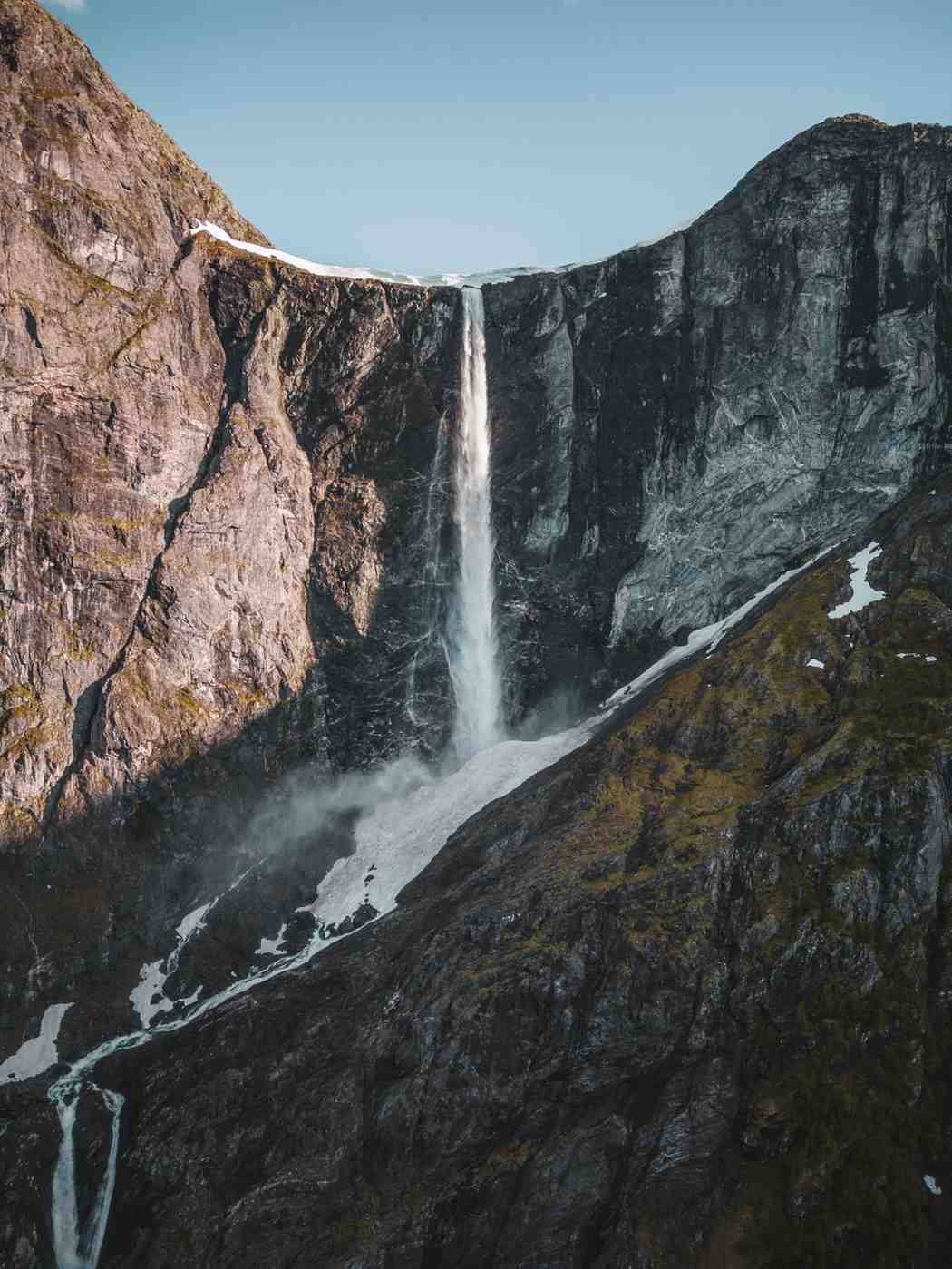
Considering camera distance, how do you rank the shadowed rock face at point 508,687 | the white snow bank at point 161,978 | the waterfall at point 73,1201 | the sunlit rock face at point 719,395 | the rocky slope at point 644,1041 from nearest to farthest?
1. the rocky slope at point 644,1041
2. the shadowed rock face at point 508,687
3. the waterfall at point 73,1201
4. the white snow bank at point 161,978
5. the sunlit rock face at point 719,395

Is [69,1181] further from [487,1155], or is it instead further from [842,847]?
[842,847]

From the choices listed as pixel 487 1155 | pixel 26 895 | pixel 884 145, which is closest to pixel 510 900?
pixel 487 1155

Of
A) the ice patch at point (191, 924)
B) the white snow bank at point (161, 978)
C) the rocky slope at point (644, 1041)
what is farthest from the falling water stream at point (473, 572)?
the white snow bank at point (161, 978)

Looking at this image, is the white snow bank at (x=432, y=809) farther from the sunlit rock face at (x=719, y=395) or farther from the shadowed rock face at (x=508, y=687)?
Result: the sunlit rock face at (x=719, y=395)

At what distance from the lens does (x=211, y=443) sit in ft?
228

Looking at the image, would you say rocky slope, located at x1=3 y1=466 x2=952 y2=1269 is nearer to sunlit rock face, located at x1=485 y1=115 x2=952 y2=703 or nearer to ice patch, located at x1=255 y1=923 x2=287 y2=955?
ice patch, located at x1=255 y1=923 x2=287 y2=955

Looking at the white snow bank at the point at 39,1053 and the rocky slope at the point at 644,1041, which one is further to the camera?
the white snow bank at the point at 39,1053

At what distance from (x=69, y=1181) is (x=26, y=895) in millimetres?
16459

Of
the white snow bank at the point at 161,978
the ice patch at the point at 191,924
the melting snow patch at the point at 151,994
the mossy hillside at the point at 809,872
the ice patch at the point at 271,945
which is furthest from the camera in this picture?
the ice patch at the point at 191,924

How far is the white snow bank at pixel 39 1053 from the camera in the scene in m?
50.6

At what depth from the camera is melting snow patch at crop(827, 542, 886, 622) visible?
53594mm

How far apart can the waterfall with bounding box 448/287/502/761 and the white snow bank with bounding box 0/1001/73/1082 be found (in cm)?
2901

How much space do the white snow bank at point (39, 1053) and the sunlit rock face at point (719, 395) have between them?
34622 mm

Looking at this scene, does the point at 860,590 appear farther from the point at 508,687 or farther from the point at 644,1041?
the point at 644,1041
